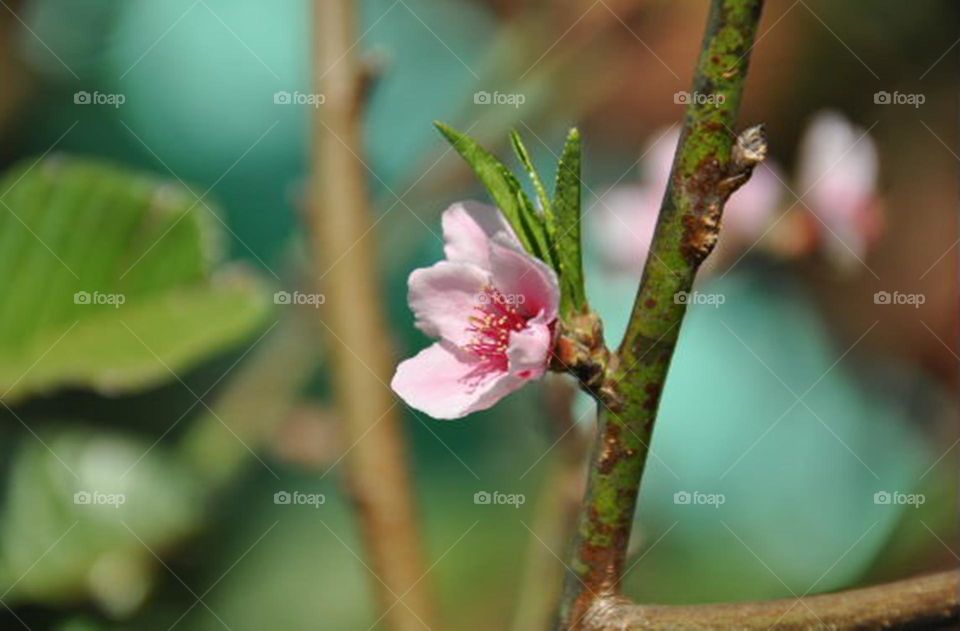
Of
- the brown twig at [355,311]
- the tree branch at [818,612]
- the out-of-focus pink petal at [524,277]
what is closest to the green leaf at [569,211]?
the out-of-focus pink petal at [524,277]

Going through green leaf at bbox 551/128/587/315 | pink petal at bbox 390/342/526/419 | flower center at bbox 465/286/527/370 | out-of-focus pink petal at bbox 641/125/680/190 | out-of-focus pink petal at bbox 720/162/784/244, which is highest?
out-of-focus pink petal at bbox 641/125/680/190

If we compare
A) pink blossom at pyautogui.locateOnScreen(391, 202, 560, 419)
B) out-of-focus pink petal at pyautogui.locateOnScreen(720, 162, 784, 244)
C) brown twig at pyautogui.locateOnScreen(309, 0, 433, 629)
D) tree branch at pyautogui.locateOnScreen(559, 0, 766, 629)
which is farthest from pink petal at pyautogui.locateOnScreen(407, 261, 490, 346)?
out-of-focus pink petal at pyautogui.locateOnScreen(720, 162, 784, 244)

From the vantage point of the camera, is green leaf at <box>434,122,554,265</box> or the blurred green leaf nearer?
green leaf at <box>434,122,554,265</box>

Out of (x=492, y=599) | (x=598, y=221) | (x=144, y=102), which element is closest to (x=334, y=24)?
(x=598, y=221)

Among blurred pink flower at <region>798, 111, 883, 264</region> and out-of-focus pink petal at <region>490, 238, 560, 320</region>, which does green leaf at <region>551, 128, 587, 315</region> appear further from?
blurred pink flower at <region>798, 111, 883, 264</region>

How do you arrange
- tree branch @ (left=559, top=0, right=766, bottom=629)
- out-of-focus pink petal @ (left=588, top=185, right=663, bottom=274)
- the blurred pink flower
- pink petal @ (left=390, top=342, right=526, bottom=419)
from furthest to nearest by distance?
out-of-focus pink petal @ (left=588, top=185, right=663, bottom=274) < the blurred pink flower < pink petal @ (left=390, top=342, right=526, bottom=419) < tree branch @ (left=559, top=0, right=766, bottom=629)

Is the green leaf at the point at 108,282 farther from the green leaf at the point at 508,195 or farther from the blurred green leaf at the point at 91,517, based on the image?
the green leaf at the point at 508,195

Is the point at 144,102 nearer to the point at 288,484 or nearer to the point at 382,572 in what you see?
the point at 288,484
